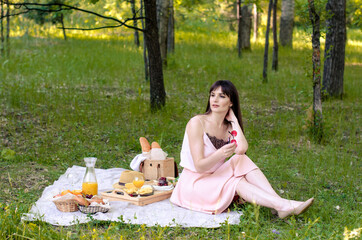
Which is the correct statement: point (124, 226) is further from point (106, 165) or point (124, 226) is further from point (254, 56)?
point (254, 56)

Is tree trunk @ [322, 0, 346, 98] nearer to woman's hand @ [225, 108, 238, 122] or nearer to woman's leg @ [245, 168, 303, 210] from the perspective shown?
woman's hand @ [225, 108, 238, 122]

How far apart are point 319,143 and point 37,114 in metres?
4.90

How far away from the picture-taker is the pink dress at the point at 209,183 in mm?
4605

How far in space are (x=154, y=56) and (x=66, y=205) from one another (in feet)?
14.7

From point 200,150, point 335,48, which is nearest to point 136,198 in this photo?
Answer: point 200,150

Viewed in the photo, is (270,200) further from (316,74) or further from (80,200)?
(316,74)

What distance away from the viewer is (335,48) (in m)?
10.1

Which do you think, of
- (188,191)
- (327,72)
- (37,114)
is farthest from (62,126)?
(327,72)

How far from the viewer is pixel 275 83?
11766mm

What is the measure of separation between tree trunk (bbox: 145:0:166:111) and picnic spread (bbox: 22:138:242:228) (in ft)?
9.93

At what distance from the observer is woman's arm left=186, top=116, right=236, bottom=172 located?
447 centimetres

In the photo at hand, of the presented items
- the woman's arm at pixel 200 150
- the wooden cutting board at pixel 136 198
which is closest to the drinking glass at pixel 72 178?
the wooden cutting board at pixel 136 198

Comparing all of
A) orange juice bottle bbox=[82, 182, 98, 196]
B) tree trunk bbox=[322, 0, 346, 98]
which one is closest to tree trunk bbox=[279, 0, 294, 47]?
tree trunk bbox=[322, 0, 346, 98]

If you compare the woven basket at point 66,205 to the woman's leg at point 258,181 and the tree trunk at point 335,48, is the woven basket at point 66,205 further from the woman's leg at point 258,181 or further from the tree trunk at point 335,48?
the tree trunk at point 335,48
